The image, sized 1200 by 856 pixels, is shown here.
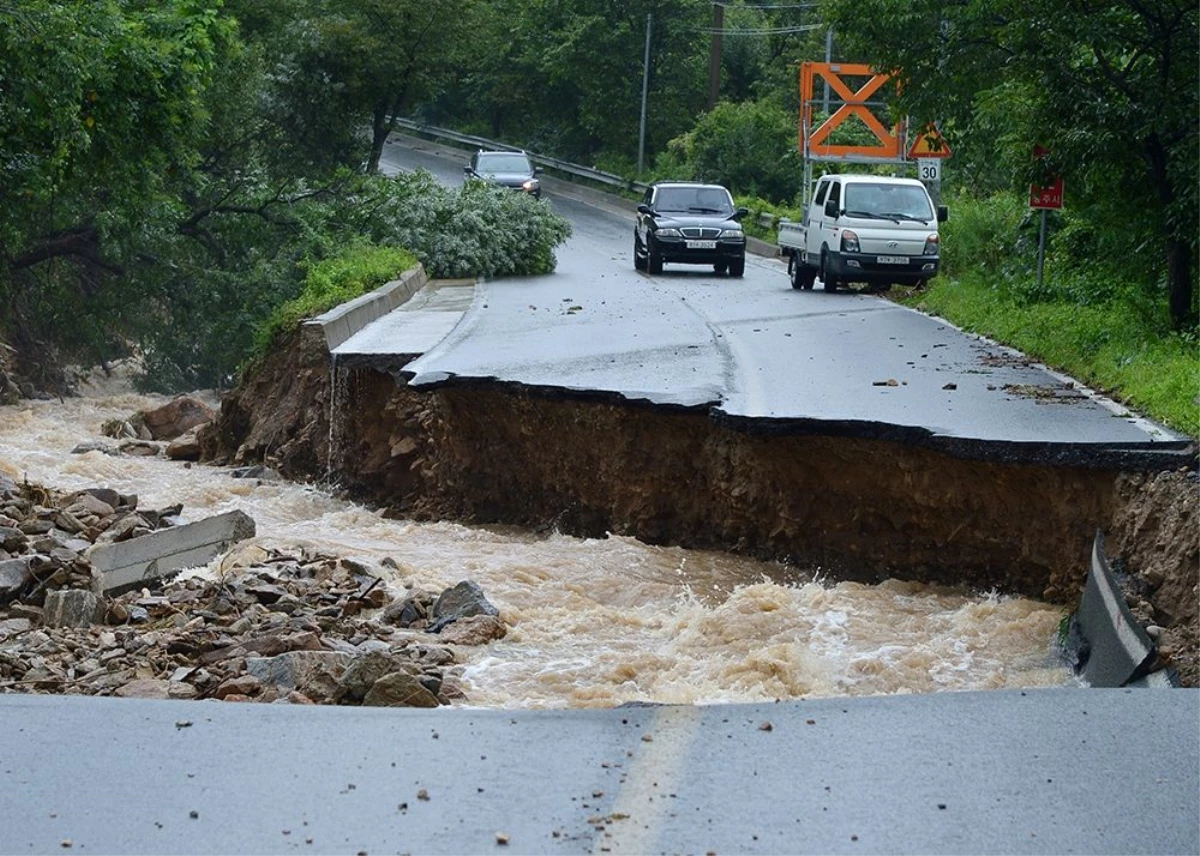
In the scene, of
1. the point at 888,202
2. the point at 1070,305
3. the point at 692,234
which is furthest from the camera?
the point at 692,234

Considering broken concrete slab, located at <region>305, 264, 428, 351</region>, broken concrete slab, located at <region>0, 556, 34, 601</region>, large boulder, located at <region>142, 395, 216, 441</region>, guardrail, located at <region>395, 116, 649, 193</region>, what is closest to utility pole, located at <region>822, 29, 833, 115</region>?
guardrail, located at <region>395, 116, 649, 193</region>

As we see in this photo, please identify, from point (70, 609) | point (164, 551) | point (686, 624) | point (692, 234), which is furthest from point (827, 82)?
point (70, 609)

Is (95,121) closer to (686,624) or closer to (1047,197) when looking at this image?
(1047,197)

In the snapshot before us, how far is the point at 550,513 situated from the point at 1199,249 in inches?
270

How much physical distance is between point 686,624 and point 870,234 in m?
17.6

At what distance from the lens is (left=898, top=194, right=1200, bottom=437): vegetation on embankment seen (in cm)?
1260

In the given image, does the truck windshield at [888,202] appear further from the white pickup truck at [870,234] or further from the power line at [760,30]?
the power line at [760,30]

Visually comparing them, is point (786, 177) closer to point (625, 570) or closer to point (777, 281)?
point (777, 281)

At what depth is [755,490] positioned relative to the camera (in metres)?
12.2

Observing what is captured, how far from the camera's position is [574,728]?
636cm

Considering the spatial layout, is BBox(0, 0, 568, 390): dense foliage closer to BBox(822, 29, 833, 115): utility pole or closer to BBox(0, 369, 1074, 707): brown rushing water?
BBox(0, 369, 1074, 707): brown rushing water

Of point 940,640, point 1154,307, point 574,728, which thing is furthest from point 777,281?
point 574,728

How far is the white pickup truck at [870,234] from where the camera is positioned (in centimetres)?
2609

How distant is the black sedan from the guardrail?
70.8 ft
